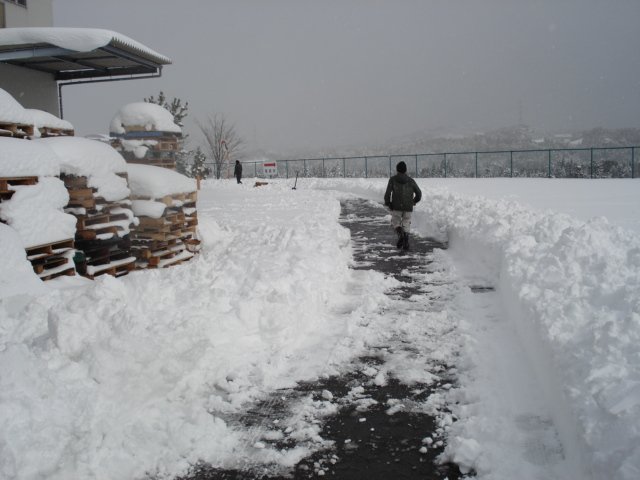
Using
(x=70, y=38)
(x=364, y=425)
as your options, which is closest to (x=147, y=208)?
(x=70, y=38)

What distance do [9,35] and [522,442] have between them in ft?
37.0

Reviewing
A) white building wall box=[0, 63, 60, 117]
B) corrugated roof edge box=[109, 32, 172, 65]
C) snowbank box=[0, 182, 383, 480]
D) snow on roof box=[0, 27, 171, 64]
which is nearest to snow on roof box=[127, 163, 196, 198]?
snowbank box=[0, 182, 383, 480]

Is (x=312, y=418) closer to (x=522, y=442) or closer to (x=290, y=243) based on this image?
(x=522, y=442)

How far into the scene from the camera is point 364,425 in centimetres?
390

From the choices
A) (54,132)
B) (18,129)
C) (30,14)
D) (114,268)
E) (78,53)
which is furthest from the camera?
(30,14)

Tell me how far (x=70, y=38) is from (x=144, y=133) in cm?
225

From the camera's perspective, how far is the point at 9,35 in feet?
33.5

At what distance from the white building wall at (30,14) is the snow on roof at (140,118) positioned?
13860mm

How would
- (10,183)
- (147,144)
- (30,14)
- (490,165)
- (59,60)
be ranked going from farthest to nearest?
(490,165) < (30,14) < (59,60) < (147,144) < (10,183)

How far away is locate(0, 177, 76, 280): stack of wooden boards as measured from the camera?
19.5 feet

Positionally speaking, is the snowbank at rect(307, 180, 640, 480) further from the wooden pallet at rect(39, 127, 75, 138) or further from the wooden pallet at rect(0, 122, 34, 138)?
the wooden pallet at rect(39, 127, 75, 138)

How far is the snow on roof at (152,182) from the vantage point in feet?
28.5

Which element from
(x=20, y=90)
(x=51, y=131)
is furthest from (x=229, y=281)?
(x=20, y=90)

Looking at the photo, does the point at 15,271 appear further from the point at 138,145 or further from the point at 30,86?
the point at 30,86
